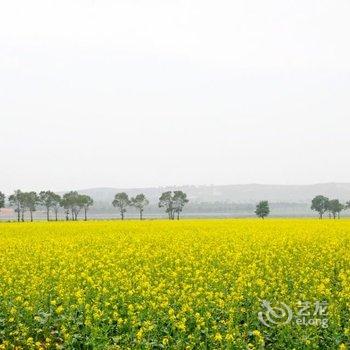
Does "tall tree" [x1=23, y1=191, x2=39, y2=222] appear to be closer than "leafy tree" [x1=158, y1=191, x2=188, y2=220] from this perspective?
Yes

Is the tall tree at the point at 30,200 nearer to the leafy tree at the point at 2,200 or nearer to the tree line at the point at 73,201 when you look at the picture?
the tree line at the point at 73,201

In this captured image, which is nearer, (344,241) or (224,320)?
(224,320)

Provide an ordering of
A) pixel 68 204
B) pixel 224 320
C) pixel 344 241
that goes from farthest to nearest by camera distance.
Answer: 1. pixel 68 204
2. pixel 344 241
3. pixel 224 320

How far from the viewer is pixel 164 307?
35.5 ft

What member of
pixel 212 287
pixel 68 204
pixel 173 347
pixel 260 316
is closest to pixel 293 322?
pixel 260 316

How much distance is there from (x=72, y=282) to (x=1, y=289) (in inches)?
73.2

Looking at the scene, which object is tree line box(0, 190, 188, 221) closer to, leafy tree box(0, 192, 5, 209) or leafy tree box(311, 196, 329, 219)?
leafy tree box(0, 192, 5, 209)

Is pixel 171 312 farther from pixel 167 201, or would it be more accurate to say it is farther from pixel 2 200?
pixel 167 201

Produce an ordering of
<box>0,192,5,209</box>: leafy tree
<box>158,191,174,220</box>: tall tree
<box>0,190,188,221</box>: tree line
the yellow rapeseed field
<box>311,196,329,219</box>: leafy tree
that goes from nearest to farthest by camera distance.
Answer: the yellow rapeseed field → <box>0,192,5,209</box>: leafy tree → <box>0,190,188,221</box>: tree line → <box>158,191,174,220</box>: tall tree → <box>311,196,329,219</box>: leafy tree

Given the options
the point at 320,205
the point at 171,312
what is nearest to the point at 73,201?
the point at 320,205

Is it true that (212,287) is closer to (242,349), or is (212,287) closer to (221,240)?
(242,349)

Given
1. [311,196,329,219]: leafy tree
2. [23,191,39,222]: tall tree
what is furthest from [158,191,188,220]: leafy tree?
[311,196,329,219]: leafy tree

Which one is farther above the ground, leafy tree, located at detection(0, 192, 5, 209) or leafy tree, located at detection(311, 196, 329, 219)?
leafy tree, located at detection(0, 192, 5, 209)

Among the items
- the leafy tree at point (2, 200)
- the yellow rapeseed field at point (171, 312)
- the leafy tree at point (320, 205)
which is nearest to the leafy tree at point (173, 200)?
the leafy tree at point (320, 205)
